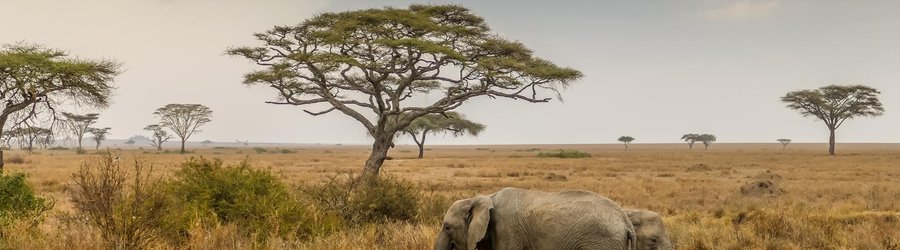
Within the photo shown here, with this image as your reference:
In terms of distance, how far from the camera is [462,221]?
6.67 m

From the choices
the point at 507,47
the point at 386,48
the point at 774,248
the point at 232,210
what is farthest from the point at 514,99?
the point at 232,210

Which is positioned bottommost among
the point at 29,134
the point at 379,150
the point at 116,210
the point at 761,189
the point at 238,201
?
the point at 761,189

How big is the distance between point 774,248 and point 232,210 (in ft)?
27.7

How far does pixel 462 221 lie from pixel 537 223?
33.2 inches

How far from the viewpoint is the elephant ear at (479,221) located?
6.35 metres

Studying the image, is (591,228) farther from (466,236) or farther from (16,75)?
(16,75)

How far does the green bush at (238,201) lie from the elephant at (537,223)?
2.47 meters

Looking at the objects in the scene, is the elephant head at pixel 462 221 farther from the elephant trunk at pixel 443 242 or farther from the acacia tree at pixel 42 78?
the acacia tree at pixel 42 78

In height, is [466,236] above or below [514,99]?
below

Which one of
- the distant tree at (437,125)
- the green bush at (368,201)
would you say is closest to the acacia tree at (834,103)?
the distant tree at (437,125)

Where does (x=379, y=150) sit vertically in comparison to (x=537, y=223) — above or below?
above

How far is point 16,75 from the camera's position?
2061 cm

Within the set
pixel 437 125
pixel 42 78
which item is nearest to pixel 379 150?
pixel 42 78

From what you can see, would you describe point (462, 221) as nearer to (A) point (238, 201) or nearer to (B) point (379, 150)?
(A) point (238, 201)
